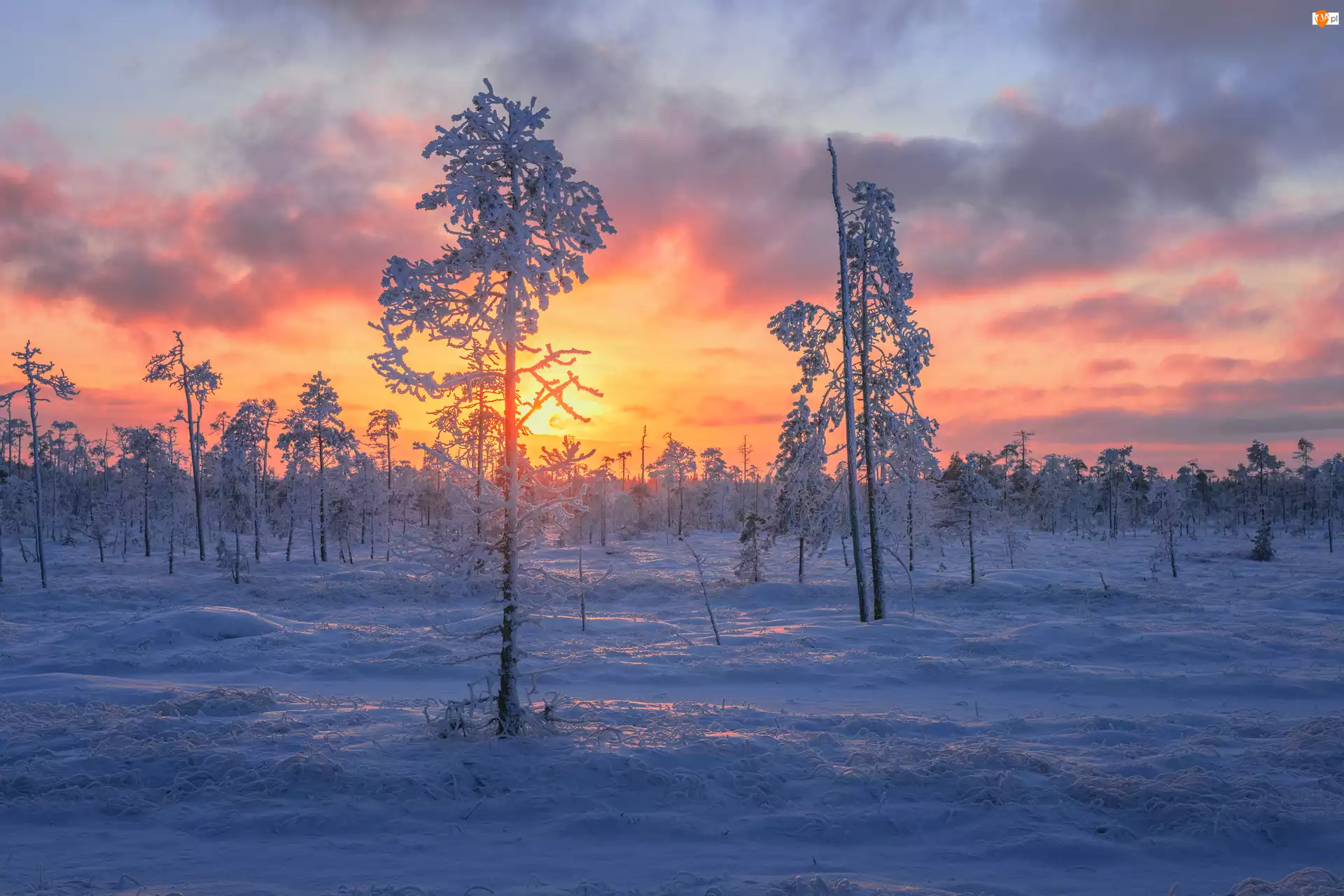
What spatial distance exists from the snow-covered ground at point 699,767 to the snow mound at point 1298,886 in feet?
0.12

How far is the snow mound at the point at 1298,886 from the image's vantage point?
567cm

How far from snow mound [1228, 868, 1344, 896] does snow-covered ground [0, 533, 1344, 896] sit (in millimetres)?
36

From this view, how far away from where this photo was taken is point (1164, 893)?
6094 mm

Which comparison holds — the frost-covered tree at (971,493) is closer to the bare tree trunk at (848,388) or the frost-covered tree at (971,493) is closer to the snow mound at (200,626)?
the bare tree trunk at (848,388)

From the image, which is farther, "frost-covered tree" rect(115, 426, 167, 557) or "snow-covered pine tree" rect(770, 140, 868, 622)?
"frost-covered tree" rect(115, 426, 167, 557)

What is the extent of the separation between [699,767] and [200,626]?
19881mm

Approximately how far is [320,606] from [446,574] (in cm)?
2613

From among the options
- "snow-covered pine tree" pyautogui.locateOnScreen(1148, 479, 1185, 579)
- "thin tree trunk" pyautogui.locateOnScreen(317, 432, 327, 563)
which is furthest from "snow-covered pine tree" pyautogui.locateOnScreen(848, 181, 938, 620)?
"thin tree trunk" pyautogui.locateOnScreen(317, 432, 327, 563)

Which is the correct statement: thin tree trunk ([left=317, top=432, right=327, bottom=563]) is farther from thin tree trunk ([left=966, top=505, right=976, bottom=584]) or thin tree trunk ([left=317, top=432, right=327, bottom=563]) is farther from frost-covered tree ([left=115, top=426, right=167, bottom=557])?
thin tree trunk ([left=966, top=505, right=976, bottom=584])

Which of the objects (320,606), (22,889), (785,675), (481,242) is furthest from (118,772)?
(320,606)

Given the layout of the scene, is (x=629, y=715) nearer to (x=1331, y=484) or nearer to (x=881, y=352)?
(x=881, y=352)

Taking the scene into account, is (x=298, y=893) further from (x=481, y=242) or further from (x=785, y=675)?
(x=785, y=675)

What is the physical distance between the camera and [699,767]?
8.86 metres

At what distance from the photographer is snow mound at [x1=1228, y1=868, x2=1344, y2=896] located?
5672mm
